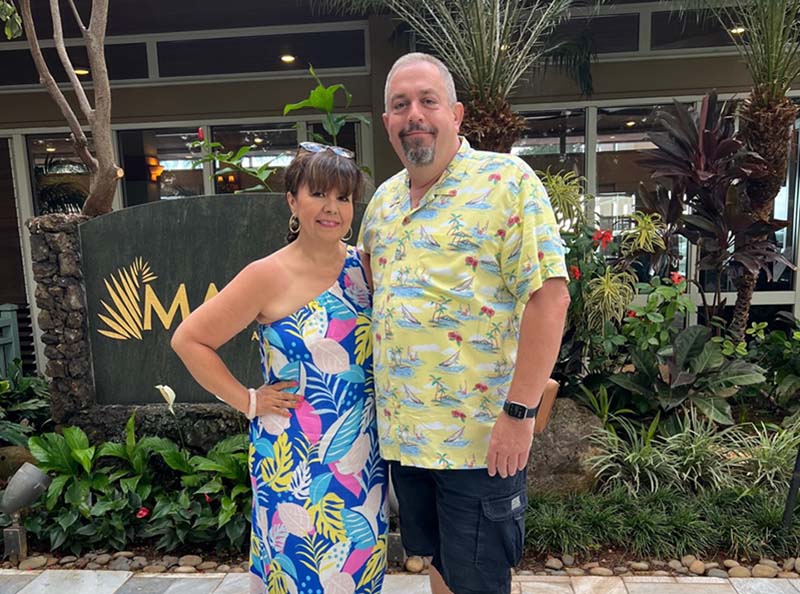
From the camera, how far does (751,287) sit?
3.71m

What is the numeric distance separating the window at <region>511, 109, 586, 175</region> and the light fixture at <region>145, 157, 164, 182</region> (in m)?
3.32

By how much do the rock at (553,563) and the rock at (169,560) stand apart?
5.27ft

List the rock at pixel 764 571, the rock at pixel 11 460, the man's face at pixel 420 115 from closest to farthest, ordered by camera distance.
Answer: the man's face at pixel 420 115 → the rock at pixel 764 571 → the rock at pixel 11 460

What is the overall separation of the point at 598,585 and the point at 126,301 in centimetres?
257

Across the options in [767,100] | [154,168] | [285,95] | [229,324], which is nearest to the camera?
[229,324]

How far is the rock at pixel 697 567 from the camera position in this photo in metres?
2.37

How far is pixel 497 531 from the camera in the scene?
1421 mm

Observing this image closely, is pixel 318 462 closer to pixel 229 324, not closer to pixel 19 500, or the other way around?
pixel 229 324

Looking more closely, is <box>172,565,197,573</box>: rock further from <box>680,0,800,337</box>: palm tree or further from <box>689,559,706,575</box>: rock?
<box>680,0,800,337</box>: palm tree

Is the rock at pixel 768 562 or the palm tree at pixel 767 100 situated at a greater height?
the palm tree at pixel 767 100

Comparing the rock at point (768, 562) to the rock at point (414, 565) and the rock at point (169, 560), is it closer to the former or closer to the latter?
the rock at point (414, 565)

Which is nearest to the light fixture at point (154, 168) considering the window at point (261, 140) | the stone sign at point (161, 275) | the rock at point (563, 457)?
the window at point (261, 140)

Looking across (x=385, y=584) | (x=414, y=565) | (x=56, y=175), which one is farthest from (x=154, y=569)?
(x=56, y=175)

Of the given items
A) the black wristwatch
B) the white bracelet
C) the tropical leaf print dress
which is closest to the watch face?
the black wristwatch
